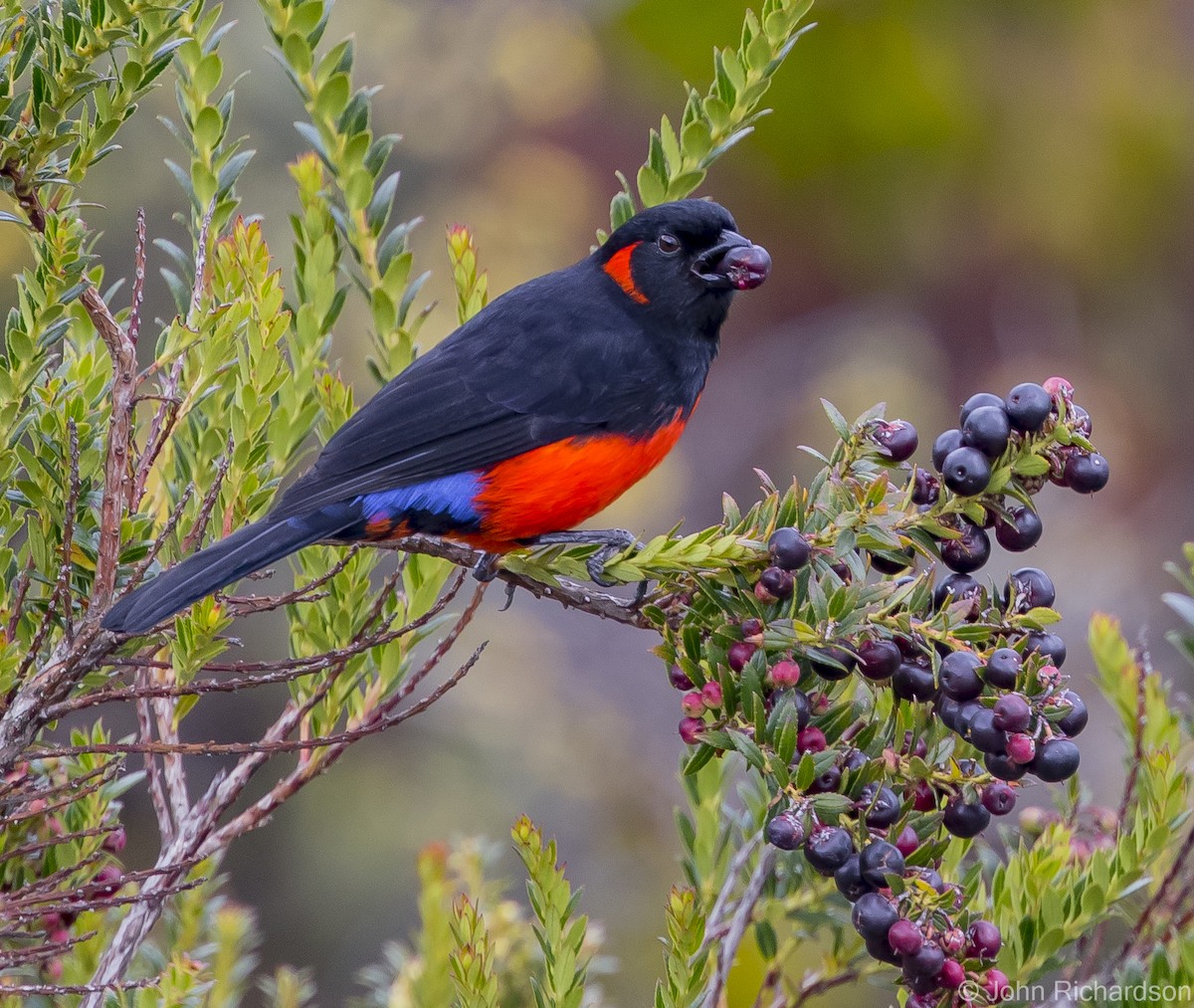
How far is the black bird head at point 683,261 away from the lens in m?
2.81

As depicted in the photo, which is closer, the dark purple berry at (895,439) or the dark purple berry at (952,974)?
the dark purple berry at (952,974)

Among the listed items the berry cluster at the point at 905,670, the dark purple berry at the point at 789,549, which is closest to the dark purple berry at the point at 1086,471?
the berry cluster at the point at 905,670

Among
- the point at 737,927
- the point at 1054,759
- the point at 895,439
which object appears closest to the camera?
the point at 1054,759

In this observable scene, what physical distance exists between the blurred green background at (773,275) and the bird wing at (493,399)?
2374 mm

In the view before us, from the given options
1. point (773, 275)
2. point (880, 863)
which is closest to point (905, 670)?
point (880, 863)

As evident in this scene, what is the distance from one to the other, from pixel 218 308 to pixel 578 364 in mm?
1268

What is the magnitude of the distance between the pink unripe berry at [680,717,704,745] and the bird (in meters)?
0.54

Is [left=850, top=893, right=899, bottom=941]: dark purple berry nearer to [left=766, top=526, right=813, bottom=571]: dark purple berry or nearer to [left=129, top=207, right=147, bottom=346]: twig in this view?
[left=766, top=526, right=813, bottom=571]: dark purple berry

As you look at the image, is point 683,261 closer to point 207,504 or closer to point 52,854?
point 207,504

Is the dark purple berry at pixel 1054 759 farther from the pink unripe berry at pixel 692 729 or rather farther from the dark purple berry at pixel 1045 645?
the pink unripe berry at pixel 692 729

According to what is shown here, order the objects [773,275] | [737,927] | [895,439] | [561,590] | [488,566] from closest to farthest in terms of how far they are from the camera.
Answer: [895,439], [737,927], [561,590], [488,566], [773,275]

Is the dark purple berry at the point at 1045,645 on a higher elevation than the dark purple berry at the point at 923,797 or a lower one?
higher

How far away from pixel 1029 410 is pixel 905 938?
0.62 m

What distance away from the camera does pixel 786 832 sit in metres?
1.42
